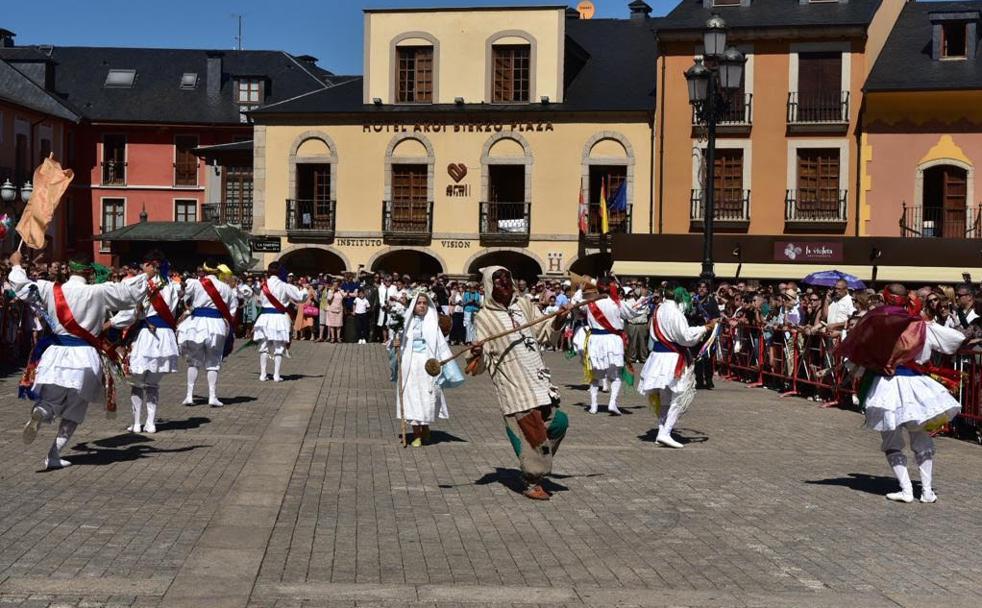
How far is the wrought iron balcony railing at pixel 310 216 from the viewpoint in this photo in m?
43.1

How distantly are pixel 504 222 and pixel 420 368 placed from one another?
89.5 feet

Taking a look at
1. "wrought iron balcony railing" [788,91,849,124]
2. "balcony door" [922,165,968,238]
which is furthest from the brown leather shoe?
"wrought iron balcony railing" [788,91,849,124]

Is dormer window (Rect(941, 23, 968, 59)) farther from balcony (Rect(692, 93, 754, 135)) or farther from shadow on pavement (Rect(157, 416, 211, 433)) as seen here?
shadow on pavement (Rect(157, 416, 211, 433))

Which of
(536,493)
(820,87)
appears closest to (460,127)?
(820,87)

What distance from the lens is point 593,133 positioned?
41.4 metres

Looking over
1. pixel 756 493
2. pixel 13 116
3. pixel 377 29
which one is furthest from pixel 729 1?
pixel 756 493

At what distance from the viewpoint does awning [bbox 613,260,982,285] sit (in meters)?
36.3

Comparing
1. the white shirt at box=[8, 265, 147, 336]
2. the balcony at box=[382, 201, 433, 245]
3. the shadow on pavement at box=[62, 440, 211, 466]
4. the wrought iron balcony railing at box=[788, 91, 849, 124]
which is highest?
the wrought iron balcony railing at box=[788, 91, 849, 124]

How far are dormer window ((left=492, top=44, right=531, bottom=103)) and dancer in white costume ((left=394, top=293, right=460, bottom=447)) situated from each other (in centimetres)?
2745

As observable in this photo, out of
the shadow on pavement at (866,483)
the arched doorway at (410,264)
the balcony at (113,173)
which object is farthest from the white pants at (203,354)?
the balcony at (113,173)

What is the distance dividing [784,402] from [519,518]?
11294 mm

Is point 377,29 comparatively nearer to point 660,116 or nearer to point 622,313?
point 660,116

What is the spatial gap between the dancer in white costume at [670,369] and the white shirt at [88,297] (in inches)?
216

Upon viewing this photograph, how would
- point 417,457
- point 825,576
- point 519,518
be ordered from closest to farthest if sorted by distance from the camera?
1. point 825,576
2. point 519,518
3. point 417,457
